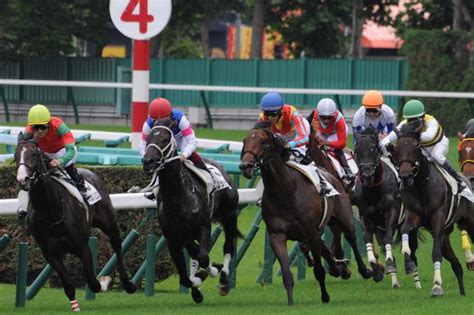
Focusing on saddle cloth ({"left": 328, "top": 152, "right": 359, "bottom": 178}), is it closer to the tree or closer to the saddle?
the saddle

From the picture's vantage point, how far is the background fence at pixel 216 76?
3084 cm

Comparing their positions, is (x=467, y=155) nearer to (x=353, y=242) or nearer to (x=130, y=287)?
(x=353, y=242)

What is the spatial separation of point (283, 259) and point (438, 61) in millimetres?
17579

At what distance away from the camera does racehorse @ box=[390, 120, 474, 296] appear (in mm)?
12398

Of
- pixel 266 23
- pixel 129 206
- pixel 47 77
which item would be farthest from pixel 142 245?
pixel 266 23

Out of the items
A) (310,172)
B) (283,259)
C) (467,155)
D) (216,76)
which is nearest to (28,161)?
(283,259)

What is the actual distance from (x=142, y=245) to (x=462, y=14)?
725 inches

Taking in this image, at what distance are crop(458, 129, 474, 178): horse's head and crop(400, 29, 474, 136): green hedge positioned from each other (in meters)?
13.0

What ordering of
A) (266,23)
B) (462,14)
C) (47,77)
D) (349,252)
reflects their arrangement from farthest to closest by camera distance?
1. (266,23)
2. (47,77)
3. (462,14)
4. (349,252)

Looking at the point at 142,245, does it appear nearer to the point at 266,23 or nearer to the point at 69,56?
the point at 69,56

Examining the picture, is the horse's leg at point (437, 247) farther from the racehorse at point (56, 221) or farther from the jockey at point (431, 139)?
the racehorse at point (56, 221)

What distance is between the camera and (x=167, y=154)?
11805 mm

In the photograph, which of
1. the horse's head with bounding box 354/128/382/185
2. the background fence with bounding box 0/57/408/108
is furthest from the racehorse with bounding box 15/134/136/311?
the background fence with bounding box 0/57/408/108

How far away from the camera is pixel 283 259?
11680mm
